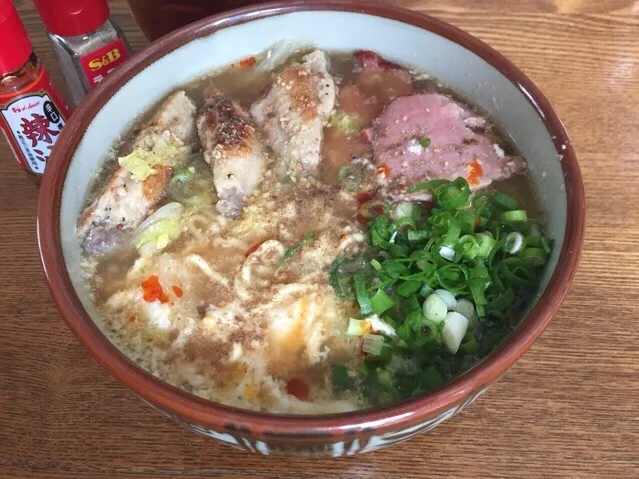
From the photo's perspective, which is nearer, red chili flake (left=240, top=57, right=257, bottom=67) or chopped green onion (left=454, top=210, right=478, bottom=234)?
chopped green onion (left=454, top=210, right=478, bottom=234)

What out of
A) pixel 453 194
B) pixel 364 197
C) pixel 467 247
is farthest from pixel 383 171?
pixel 467 247

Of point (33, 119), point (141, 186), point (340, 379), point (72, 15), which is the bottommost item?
point (340, 379)

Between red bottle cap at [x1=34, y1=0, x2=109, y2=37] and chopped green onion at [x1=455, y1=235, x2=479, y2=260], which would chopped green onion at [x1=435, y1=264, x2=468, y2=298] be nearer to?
chopped green onion at [x1=455, y1=235, x2=479, y2=260]

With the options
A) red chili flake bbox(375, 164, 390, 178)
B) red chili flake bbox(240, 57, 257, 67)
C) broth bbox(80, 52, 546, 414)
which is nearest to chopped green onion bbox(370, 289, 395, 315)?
broth bbox(80, 52, 546, 414)

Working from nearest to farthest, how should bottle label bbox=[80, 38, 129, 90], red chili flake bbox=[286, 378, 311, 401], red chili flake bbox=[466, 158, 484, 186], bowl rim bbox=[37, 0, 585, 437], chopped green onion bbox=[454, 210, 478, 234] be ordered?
bowl rim bbox=[37, 0, 585, 437], red chili flake bbox=[286, 378, 311, 401], chopped green onion bbox=[454, 210, 478, 234], red chili flake bbox=[466, 158, 484, 186], bottle label bbox=[80, 38, 129, 90]

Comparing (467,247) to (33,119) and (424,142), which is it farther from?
(33,119)

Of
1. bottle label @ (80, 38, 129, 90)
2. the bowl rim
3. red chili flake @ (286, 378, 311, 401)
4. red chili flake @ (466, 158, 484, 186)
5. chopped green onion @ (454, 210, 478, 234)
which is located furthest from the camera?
bottle label @ (80, 38, 129, 90)

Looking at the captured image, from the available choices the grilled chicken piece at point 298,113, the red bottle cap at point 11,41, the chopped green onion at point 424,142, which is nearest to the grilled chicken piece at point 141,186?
the grilled chicken piece at point 298,113

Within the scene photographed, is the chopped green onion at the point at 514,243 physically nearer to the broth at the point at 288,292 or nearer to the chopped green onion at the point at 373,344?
the broth at the point at 288,292
